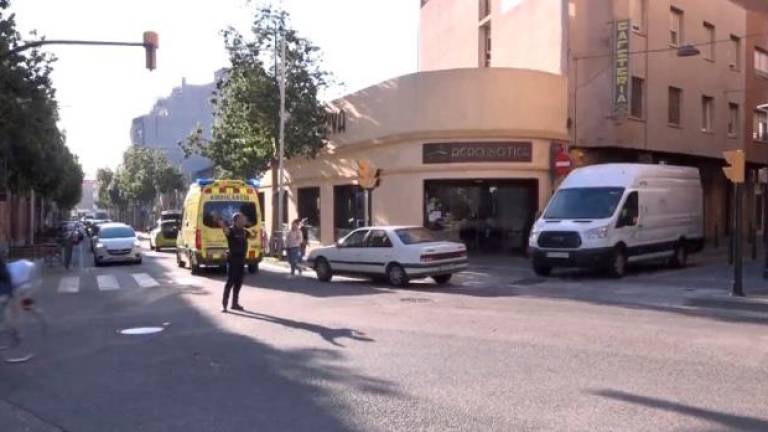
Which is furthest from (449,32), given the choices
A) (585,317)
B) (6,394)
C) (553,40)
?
(6,394)

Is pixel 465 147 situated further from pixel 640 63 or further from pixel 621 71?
pixel 640 63

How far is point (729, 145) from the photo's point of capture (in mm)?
33344

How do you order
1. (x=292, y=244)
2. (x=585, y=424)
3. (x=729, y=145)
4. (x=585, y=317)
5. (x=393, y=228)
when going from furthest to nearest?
(x=729, y=145)
(x=292, y=244)
(x=393, y=228)
(x=585, y=317)
(x=585, y=424)

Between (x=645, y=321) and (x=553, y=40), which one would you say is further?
(x=553, y=40)

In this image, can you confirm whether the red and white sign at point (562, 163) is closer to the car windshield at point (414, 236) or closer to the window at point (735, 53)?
the car windshield at point (414, 236)

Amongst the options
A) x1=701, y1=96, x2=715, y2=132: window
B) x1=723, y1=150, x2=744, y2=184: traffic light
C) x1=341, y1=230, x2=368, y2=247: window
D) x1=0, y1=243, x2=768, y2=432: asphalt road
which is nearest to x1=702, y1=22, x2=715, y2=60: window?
x1=701, y1=96, x2=715, y2=132: window

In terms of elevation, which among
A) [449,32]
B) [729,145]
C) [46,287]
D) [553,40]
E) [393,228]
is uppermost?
[449,32]

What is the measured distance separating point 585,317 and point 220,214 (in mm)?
12608

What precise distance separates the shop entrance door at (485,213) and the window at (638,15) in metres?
6.81

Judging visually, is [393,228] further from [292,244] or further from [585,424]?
[585,424]

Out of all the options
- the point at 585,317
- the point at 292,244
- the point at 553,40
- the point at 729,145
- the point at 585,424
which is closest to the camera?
the point at 585,424

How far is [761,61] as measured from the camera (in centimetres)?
3628

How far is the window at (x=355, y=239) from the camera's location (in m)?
19.3

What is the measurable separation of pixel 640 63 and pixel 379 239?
13702 mm
